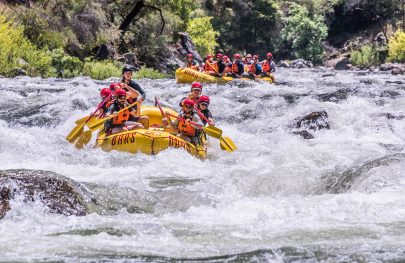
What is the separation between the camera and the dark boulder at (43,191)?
541 cm

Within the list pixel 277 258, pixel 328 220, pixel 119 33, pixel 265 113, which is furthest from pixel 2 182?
pixel 119 33

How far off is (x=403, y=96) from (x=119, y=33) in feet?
43.8

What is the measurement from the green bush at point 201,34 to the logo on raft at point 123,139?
2415cm

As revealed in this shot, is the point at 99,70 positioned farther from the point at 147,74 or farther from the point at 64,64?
the point at 147,74

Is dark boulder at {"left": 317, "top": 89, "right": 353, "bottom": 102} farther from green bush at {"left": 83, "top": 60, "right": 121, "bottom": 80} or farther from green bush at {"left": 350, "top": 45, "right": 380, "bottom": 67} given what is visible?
green bush at {"left": 350, "top": 45, "right": 380, "bottom": 67}

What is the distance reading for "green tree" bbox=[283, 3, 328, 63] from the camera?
41.5 metres

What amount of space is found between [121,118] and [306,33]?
1365 inches

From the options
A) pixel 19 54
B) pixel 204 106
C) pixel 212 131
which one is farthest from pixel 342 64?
pixel 212 131

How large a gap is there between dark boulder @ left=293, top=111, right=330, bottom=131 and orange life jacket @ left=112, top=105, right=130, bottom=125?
379 centimetres

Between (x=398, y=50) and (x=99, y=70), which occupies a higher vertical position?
(x=398, y=50)

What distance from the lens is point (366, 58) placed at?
36344 millimetres

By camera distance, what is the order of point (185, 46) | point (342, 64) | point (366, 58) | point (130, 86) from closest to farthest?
point (130, 86) < point (185, 46) < point (366, 58) < point (342, 64)

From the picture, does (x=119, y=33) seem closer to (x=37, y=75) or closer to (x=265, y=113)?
(x=37, y=75)

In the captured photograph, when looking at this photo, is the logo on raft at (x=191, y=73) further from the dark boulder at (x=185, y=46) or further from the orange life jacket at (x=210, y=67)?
the dark boulder at (x=185, y=46)
